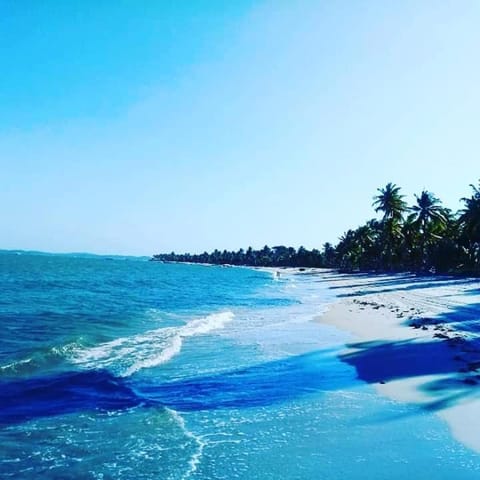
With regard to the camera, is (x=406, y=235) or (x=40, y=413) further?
(x=406, y=235)

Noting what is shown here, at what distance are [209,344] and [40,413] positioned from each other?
34.2 ft

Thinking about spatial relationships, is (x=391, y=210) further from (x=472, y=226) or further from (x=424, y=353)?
(x=424, y=353)

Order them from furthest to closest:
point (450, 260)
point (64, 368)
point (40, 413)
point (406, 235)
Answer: point (406, 235) < point (450, 260) < point (64, 368) < point (40, 413)

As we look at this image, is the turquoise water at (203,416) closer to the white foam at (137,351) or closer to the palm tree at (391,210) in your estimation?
the white foam at (137,351)

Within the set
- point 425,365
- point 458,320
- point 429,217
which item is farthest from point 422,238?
point 425,365

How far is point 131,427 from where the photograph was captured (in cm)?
1027

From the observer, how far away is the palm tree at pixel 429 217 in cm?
7550

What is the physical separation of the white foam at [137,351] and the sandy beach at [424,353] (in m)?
7.03

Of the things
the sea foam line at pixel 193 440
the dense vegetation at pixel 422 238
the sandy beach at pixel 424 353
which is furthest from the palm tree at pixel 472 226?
the sea foam line at pixel 193 440

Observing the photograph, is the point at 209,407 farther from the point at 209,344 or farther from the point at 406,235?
the point at 406,235

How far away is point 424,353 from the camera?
58.3 feet

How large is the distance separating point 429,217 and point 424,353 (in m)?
63.7

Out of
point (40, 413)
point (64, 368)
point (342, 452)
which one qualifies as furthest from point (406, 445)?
point (64, 368)

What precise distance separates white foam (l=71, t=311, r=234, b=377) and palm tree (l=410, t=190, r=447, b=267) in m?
58.5
